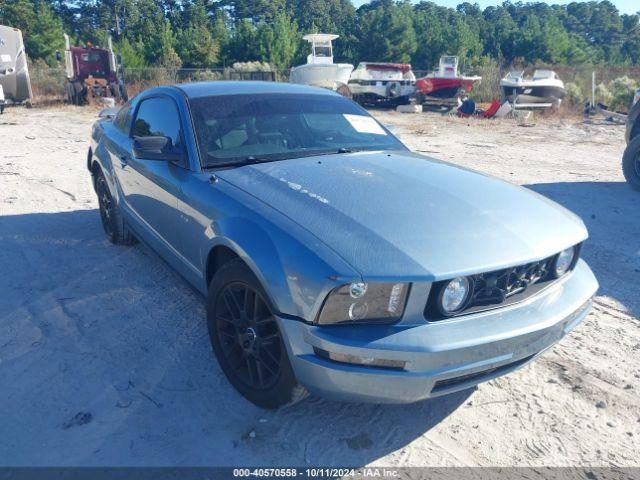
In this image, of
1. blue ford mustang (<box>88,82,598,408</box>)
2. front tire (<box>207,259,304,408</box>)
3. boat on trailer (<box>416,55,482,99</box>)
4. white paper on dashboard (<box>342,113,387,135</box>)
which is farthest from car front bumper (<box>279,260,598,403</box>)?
boat on trailer (<box>416,55,482,99</box>)

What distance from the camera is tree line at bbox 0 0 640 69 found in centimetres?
4241

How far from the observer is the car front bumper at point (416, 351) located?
7.01 ft

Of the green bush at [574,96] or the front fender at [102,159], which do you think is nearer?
the front fender at [102,159]

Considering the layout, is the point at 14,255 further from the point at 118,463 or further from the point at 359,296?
the point at 359,296

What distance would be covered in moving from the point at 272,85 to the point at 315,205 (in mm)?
1850

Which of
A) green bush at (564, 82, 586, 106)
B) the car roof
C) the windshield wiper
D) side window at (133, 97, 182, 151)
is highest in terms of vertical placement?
the car roof

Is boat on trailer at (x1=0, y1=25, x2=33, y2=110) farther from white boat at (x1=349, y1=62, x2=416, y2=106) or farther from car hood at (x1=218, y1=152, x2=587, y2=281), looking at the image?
car hood at (x1=218, y1=152, x2=587, y2=281)

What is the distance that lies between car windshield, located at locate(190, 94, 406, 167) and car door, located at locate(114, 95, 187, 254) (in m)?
0.21

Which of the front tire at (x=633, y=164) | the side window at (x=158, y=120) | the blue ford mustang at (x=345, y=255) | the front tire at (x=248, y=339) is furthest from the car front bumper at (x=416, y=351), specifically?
the front tire at (x=633, y=164)

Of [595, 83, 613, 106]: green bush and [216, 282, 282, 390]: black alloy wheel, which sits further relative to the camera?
[595, 83, 613, 106]: green bush

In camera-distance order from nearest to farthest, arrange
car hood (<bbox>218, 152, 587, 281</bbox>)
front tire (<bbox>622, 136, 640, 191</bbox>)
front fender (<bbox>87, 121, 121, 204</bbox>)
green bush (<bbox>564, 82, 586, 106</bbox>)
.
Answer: car hood (<bbox>218, 152, 587, 281</bbox>)
front fender (<bbox>87, 121, 121, 204</bbox>)
front tire (<bbox>622, 136, 640, 191</bbox>)
green bush (<bbox>564, 82, 586, 106</bbox>)

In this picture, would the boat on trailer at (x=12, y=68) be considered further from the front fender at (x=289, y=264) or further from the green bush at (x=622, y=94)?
the green bush at (x=622, y=94)

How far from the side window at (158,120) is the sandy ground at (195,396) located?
3.75 feet

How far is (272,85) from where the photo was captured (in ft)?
13.6
